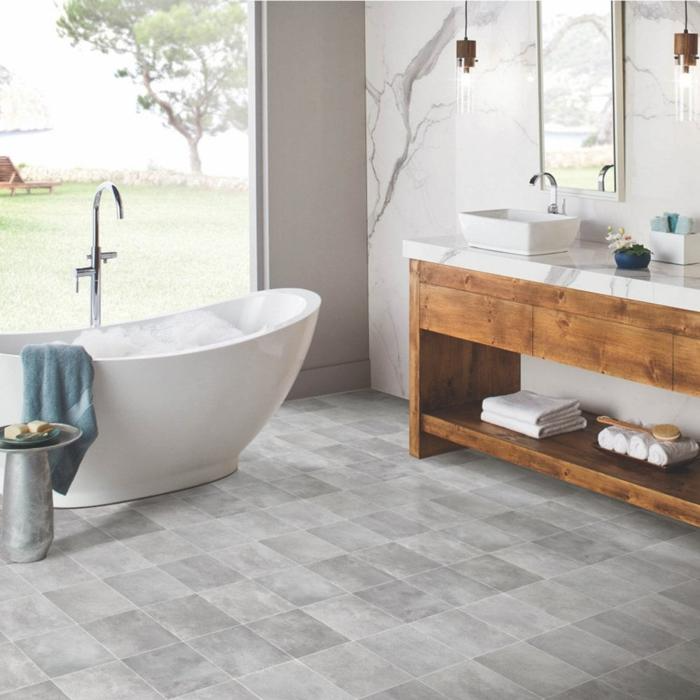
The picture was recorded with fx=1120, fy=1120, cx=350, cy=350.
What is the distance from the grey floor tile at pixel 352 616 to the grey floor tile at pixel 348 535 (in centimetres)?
42

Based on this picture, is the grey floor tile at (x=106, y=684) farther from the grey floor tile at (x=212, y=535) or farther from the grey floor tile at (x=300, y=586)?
the grey floor tile at (x=212, y=535)

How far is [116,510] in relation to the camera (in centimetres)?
401

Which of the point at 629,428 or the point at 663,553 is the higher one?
the point at 629,428

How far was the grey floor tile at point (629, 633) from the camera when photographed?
117 inches

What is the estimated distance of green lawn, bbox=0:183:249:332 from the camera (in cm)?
814

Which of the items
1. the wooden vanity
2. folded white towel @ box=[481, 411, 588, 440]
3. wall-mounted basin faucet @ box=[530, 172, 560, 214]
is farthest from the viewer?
wall-mounted basin faucet @ box=[530, 172, 560, 214]

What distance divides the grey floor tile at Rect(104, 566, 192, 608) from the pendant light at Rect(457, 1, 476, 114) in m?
2.47

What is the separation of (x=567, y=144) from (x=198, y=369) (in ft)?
5.65

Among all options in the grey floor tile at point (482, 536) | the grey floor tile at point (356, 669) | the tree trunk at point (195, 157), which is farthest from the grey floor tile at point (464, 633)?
the tree trunk at point (195, 157)

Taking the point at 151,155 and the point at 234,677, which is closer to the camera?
the point at 234,677

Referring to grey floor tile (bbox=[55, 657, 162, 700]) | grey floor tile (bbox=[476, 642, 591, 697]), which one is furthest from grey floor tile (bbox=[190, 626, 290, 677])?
grey floor tile (bbox=[476, 642, 591, 697])

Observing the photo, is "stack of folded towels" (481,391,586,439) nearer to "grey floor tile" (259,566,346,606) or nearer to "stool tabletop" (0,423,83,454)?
"grey floor tile" (259,566,346,606)

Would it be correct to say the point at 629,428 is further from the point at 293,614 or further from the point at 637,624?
the point at 293,614

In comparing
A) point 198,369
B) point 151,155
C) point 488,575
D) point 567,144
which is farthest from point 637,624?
point 151,155
